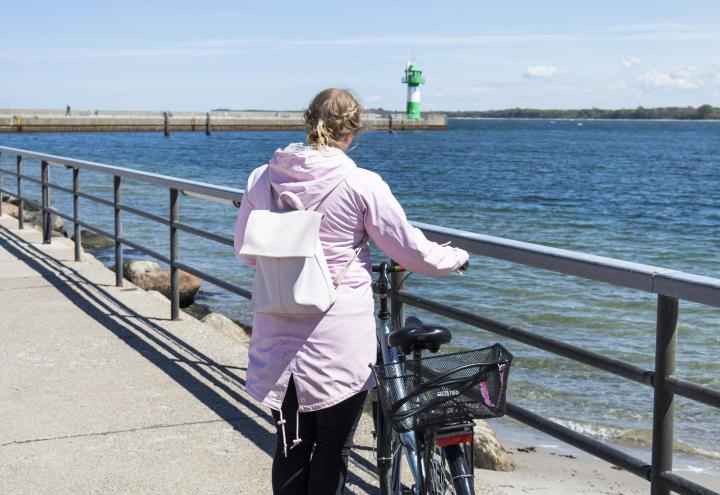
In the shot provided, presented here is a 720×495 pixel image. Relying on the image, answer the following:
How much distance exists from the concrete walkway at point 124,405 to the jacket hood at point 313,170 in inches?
63.3

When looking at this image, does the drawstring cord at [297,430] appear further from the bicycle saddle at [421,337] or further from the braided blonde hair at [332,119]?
the braided blonde hair at [332,119]

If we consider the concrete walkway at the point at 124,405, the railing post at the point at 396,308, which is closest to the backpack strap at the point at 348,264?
the railing post at the point at 396,308

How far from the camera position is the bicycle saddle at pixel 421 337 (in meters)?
2.88

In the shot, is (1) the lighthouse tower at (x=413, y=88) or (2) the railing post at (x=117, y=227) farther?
(1) the lighthouse tower at (x=413, y=88)

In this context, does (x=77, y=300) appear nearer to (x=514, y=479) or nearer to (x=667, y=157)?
(x=514, y=479)

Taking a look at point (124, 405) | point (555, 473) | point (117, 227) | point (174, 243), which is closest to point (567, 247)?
point (117, 227)

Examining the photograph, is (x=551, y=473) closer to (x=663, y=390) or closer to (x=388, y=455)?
(x=388, y=455)

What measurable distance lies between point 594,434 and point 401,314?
3.70 m

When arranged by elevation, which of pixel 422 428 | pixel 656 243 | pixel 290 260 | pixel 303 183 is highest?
pixel 303 183

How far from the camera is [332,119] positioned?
9.96 feet

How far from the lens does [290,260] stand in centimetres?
293

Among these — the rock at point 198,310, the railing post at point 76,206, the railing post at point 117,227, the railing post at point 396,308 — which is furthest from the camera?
the rock at point 198,310

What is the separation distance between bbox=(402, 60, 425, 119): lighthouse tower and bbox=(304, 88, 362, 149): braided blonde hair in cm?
11420

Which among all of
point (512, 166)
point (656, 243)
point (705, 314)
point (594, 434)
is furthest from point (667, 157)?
point (594, 434)
